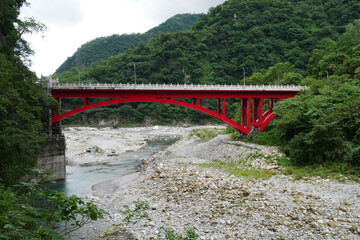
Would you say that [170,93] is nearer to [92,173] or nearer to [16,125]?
[92,173]

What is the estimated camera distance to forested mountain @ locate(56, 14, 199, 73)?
140 metres

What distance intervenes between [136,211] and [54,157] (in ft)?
36.6

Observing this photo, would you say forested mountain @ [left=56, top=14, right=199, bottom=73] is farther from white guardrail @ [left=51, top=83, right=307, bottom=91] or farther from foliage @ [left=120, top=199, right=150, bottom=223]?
foliage @ [left=120, top=199, right=150, bottom=223]

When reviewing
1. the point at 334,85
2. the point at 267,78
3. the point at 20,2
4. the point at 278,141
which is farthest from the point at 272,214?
the point at 267,78

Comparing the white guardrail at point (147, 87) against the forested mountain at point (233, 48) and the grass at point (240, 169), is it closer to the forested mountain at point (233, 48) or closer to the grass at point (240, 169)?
the grass at point (240, 169)

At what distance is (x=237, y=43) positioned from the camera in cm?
8119

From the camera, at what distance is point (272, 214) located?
9.58m

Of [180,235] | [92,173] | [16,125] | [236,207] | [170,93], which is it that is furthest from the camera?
[170,93]

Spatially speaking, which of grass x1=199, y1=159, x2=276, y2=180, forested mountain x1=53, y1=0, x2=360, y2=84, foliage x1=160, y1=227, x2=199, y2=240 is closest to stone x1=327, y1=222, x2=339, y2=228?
foliage x1=160, y1=227, x2=199, y2=240

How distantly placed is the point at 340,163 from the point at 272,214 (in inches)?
269

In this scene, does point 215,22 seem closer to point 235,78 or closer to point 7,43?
point 235,78

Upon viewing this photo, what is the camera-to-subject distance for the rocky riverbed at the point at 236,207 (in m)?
8.68

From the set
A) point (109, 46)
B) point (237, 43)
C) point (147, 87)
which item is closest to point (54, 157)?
point (147, 87)

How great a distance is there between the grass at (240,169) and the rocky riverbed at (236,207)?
1.86 feet
